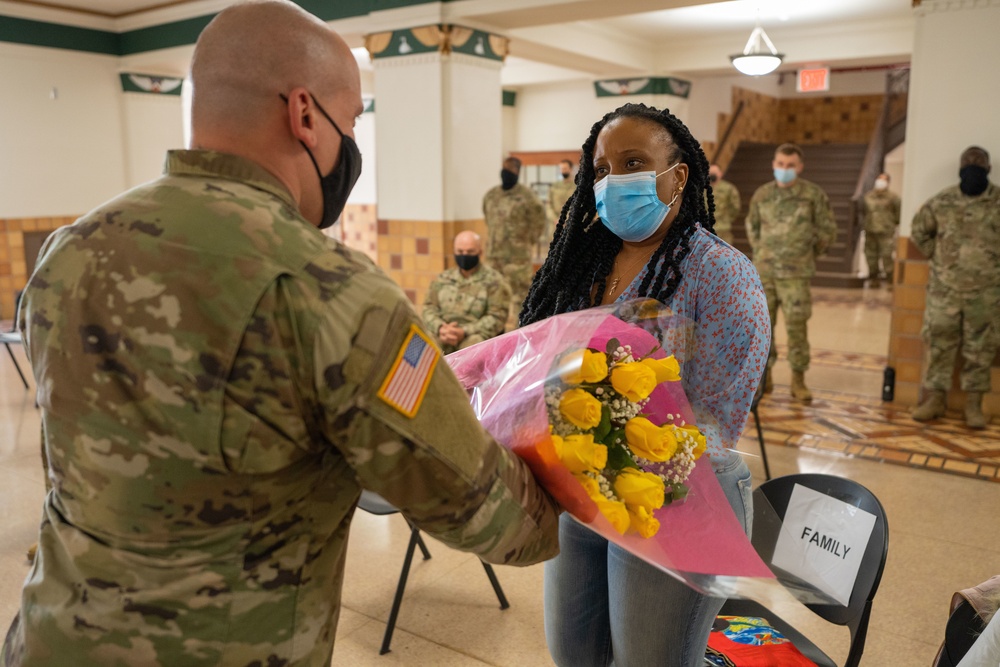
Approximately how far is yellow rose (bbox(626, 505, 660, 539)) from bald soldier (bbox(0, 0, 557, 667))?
20 centimetres

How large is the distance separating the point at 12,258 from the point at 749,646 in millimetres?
9445

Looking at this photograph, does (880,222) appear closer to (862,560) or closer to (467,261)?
(467,261)

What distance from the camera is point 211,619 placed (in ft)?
3.13

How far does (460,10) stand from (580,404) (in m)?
6.17

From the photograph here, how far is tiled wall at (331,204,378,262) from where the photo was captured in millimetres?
14047

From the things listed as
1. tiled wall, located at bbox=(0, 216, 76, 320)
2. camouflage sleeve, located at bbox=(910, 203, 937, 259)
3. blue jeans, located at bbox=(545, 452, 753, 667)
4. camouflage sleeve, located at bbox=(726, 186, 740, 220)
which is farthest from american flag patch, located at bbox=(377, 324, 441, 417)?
tiled wall, located at bbox=(0, 216, 76, 320)

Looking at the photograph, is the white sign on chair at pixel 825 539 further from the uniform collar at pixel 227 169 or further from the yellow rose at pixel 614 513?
the uniform collar at pixel 227 169

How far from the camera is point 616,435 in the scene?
3.90 feet

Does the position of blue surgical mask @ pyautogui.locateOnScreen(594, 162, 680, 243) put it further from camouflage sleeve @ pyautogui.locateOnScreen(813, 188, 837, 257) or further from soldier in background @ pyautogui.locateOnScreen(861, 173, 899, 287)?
soldier in background @ pyautogui.locateOnScreen(861, 173, 899, 287)

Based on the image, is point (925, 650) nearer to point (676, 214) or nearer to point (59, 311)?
point (676, 214)

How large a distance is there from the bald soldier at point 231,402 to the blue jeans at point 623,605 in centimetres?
60

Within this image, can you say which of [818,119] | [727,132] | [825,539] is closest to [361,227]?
[727,132]

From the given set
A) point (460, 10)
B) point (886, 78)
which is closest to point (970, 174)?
point (460, 10)

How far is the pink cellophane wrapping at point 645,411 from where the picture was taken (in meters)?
1.12
